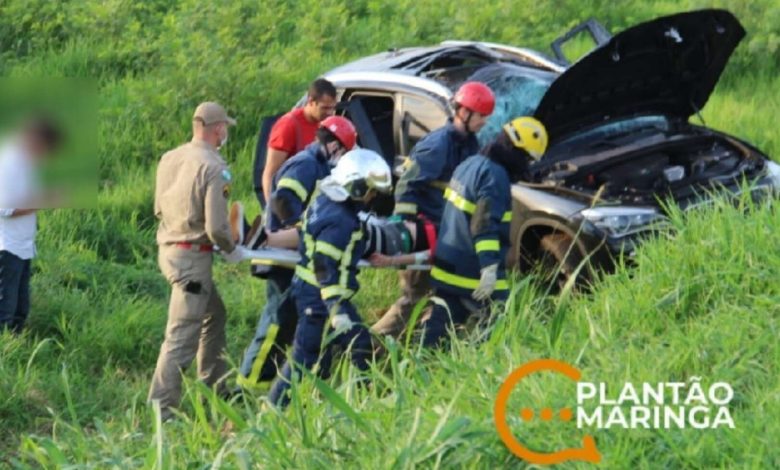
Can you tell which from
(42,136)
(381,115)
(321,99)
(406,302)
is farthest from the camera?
(381,115)

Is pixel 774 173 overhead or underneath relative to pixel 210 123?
underneath

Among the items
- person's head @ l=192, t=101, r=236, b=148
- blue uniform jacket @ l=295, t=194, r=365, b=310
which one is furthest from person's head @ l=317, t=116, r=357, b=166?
blue uniform jacket @ l=295, t=194, r=365, b=310

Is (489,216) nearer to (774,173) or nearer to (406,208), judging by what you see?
(406,208)

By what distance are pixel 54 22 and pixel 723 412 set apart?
1175cm

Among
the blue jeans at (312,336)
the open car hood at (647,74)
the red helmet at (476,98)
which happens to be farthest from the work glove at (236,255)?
the open car hood at (647,74)

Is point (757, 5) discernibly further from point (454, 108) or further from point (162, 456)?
point (162, 456)

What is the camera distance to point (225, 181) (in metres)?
8.02

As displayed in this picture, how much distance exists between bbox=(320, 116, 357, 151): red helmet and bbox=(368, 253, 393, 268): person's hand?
598 millimetres

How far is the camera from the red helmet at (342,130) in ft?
26.5

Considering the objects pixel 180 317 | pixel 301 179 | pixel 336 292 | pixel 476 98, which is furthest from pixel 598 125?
pixel 180 317

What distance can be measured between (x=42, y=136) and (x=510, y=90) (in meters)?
5.33

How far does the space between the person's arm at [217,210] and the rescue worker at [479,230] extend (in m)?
1.12

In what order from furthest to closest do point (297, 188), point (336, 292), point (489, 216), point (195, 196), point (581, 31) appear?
1. point (581, 31)
2. point (297, 188)
3. point (195, 196)
4. point (489, 216)
5. point (336, 292)

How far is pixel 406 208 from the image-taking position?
8.70 m
